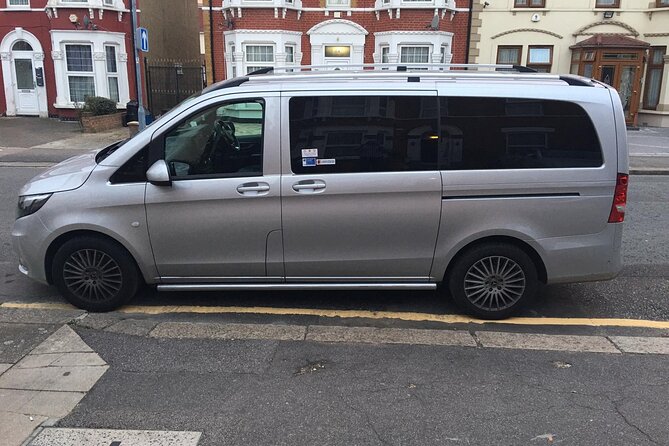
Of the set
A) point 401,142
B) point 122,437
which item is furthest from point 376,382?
point 401,142

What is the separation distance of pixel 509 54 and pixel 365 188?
18.0 meters

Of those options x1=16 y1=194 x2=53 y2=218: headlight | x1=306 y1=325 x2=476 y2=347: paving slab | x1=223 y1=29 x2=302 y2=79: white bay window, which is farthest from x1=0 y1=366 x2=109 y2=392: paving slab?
x1=223 y1=29 x2=302 y2=79: white bay window

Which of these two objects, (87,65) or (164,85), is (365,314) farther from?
(164,85)

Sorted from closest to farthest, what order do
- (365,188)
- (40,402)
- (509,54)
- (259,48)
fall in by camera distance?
(40,402), (365,188), (259,48), (509,54)

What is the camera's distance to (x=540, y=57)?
789 inches

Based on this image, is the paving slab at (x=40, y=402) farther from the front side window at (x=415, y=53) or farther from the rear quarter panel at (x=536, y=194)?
the front side window at (x=415, y=53)

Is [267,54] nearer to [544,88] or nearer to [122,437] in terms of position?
[544,88]

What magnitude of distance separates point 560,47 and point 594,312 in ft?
57.7

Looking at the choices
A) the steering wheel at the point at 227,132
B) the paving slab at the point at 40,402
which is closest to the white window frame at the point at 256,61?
the steering wheel at the point at 227,132

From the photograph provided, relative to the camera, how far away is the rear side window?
4250 mm

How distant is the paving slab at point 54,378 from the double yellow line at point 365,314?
0.98 m

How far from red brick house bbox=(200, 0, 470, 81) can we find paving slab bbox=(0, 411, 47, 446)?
1693 cm

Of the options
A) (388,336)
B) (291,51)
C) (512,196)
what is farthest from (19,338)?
(291,51)

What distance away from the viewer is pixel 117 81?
20.3m
